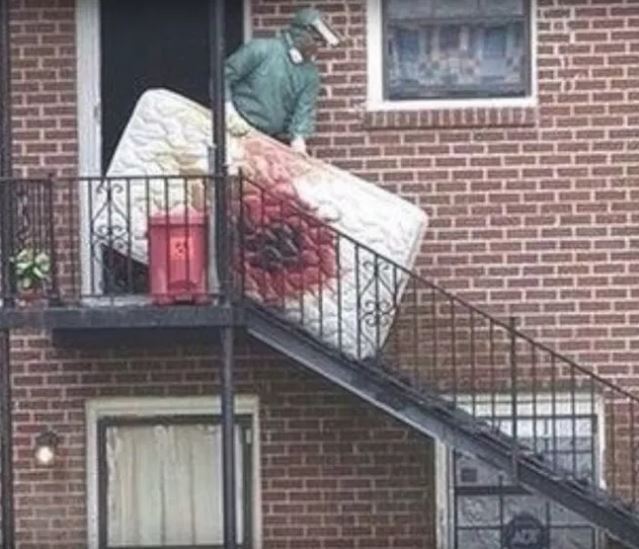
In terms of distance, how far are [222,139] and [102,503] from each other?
267cm

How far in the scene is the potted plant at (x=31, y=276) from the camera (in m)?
11.5

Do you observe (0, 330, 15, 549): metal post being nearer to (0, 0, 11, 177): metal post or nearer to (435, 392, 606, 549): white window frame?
(0, 0, 11, 177): metal post

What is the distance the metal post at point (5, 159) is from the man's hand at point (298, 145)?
1582 millimetres

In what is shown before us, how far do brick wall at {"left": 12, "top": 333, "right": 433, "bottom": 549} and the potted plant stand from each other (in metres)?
1.31

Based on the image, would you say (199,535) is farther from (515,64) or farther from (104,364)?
(515,64)

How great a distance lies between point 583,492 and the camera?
446 inches

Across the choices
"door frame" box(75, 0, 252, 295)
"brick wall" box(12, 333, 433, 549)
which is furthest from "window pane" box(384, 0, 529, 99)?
"brick wall" box(12, 333, 433, 549)

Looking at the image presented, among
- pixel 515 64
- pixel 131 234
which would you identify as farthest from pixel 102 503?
pixel 515 64

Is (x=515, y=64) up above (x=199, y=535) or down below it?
above

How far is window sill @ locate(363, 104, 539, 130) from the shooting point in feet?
41.5

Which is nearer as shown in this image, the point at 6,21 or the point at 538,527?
the point at 6,21

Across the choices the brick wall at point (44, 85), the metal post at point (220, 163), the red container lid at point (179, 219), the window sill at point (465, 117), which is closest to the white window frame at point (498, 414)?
the window sill at point (465, 117)

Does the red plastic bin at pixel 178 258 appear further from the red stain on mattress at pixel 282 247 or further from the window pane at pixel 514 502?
the window pane at pixel 514 502

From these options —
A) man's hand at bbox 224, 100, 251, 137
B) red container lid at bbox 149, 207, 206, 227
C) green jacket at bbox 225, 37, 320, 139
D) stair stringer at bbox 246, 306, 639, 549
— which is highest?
green jacket at bbox 225, 37, 320, 139
